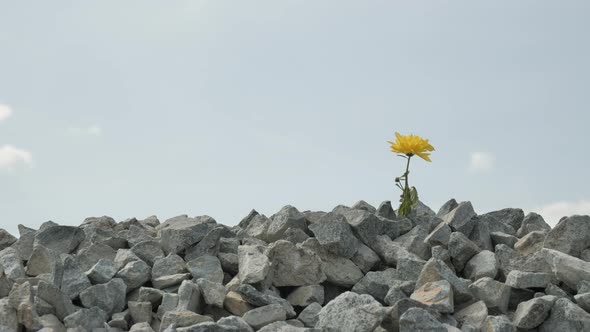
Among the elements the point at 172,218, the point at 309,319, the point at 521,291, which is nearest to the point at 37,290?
the point at 309,319

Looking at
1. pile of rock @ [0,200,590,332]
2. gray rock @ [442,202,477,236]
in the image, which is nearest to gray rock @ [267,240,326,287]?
pile of rock @ [0,200,590,332]

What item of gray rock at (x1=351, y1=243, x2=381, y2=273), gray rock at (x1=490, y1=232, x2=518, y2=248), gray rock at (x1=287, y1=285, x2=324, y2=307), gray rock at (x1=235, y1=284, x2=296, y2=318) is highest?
gray rock at (x1=490, y1=232, x2=518, y2=248)

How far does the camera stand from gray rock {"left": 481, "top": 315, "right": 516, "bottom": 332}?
388cm

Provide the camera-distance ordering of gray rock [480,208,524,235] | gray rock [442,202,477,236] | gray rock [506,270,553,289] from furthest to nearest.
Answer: gray rock [480,208,524,235]
gray rock [442,202,477,236]
gray rock [506,270,553,289]

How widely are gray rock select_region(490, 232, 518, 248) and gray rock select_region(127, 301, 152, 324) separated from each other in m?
2.61

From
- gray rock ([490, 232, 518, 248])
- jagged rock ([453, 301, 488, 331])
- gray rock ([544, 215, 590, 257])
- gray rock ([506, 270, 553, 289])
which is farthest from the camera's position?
gray rock ([490, 232, 518, 248])

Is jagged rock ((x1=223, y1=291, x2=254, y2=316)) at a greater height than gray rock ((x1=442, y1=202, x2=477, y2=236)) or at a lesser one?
lesser

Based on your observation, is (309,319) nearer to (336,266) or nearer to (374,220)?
(336,266)

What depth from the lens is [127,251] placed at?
4.95 m

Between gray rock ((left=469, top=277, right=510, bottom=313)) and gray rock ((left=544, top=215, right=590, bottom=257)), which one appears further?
gray rock ((left=544, top=215, right=590, bottom=257))

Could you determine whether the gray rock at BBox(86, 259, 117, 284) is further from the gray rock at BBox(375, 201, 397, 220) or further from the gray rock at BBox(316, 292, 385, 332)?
the gray rock at BBox(375, 201, 397, 220)

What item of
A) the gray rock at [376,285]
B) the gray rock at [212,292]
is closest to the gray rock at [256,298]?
the gray rock at [212,292]

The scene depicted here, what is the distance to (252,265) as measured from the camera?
4.45 m

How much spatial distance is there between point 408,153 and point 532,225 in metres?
1.14
